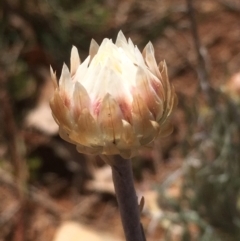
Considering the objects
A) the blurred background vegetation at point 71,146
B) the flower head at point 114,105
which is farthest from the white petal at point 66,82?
the blurred background vegetation at point 71,146

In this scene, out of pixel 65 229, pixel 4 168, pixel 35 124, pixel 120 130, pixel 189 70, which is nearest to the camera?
pixel 120 130

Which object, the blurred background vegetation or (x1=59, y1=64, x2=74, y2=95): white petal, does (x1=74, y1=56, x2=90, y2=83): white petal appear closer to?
(x1=59, y1=64, x2=74, y2=95): white petal

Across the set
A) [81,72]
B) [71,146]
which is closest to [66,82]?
[81,72]

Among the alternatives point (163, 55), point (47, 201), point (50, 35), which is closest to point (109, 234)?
point (47, 201)

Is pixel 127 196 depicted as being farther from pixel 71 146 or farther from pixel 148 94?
pixel 71 146

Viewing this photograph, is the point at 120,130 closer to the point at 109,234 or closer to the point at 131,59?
the point at 131,59

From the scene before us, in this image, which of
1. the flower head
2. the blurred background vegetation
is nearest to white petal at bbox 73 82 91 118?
the flower head
